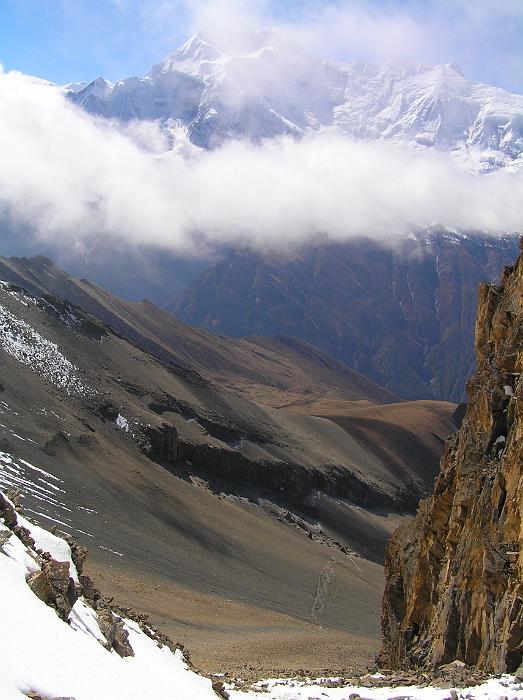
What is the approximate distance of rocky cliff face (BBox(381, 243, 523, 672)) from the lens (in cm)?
2102

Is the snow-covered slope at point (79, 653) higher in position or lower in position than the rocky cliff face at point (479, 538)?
lower

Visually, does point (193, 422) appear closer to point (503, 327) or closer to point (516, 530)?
point (503, 327)

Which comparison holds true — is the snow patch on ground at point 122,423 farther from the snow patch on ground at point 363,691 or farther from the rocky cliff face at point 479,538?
the snow patch on ground at point 363,691

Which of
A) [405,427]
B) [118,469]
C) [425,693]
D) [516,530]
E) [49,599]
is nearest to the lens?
[49,599]

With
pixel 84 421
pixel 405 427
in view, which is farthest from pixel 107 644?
pixel 405 427

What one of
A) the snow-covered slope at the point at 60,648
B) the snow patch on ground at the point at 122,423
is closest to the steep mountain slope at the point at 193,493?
the snow patch on ground at the point at 122,423

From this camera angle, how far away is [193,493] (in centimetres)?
7425

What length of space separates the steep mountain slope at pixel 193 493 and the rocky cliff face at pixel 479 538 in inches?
224

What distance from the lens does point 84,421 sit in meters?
73.2

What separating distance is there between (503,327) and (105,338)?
71.1 m

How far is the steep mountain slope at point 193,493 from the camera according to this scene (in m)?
47.8

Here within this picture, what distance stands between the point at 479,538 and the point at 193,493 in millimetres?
52301

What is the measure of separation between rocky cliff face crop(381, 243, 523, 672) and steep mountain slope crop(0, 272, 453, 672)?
569cm

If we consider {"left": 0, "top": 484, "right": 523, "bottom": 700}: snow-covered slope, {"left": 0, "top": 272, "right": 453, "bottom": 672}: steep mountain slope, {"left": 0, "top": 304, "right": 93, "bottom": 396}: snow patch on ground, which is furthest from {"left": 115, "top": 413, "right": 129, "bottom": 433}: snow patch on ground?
{"left": 0, "top": 484, "right": 523, "bottom": 700}: snow-covered slope
